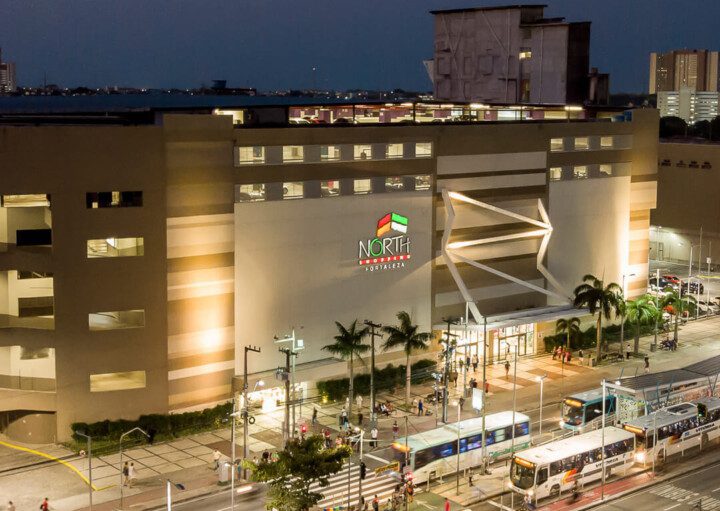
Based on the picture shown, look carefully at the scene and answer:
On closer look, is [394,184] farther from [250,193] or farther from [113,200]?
[113,200]

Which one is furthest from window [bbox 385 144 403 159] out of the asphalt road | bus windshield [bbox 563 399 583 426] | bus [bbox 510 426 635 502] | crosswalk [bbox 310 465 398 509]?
the asphalt road

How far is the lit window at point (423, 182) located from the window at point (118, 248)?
2278cm

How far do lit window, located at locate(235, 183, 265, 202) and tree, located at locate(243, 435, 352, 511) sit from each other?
80.3 feet

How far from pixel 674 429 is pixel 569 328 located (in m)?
23.2

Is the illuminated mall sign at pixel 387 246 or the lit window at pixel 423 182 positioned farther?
the lit window at pixel 423 182

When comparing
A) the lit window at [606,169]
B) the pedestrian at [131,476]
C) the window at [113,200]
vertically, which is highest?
the lit window at [606,169]

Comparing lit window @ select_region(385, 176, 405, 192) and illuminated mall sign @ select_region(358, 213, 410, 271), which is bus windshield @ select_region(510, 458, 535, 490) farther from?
Answer: lit window @ select_region(385, 176, 405, 192)

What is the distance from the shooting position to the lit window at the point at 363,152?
2916 inches

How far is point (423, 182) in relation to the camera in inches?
3071

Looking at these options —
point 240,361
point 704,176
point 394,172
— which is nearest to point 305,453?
point 240,361

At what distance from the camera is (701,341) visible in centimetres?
9206

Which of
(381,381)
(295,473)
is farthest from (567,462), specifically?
(381,381)

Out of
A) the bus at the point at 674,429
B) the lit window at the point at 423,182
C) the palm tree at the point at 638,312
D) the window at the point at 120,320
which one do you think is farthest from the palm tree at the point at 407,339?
the palm tree at the point at 638,312

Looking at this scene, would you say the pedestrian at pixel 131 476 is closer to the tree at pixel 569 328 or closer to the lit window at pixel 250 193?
the lit window at pixel 250 193
